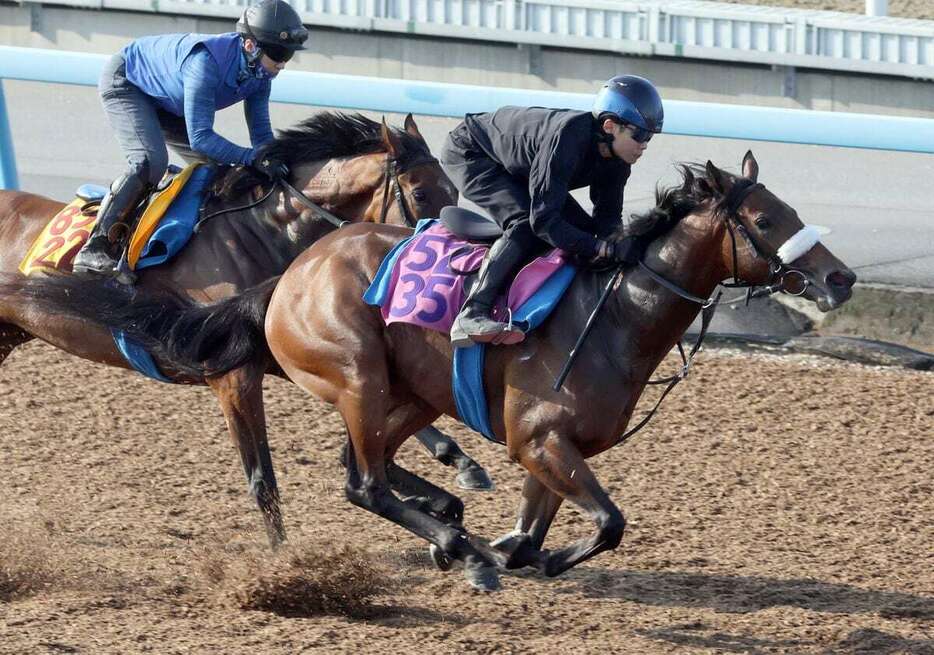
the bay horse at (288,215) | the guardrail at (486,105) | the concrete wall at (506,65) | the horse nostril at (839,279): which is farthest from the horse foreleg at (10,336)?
the concrete wall at (506,65)

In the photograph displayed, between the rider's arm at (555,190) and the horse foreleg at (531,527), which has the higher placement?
the rider's arm at (555,190)

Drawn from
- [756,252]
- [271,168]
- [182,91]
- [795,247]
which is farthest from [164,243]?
[795,247]

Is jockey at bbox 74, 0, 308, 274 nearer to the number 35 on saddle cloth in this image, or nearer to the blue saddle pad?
the blue saddle pad

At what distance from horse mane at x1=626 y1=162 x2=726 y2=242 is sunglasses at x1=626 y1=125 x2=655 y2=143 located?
15 centimetres

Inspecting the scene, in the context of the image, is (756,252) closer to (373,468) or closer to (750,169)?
(750,169)

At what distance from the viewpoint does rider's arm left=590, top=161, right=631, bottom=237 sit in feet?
17.1

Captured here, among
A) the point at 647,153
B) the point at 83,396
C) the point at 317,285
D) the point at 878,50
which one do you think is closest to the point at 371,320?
the point at 317,285

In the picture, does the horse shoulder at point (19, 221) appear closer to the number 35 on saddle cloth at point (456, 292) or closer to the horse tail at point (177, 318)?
the horse tail at point (177, 318)

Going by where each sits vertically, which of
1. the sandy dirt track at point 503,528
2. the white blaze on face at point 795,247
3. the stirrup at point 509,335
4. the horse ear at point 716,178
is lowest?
the sandy dirt track at point 503,528

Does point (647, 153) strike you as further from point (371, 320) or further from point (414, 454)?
point (371, 320)

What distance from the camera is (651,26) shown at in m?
13.0

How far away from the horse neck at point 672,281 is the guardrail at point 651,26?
8178 mm

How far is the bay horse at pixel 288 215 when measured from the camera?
590 cm

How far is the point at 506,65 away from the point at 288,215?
7615 mm
